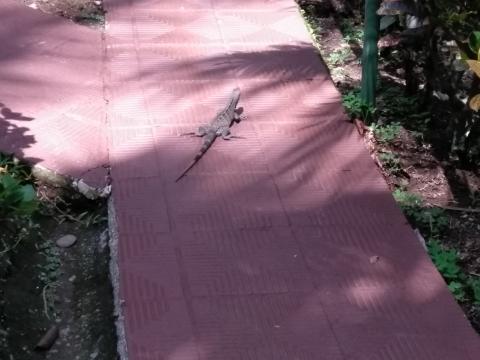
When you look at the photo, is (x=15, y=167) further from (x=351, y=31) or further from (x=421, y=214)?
(x=351, y=31)

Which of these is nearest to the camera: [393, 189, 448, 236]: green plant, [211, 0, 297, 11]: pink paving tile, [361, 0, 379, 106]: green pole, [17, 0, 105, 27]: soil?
[393, 189, 448, 236]: green plant

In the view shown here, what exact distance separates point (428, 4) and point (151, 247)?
7.56 ft

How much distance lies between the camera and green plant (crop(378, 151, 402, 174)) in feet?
15.9

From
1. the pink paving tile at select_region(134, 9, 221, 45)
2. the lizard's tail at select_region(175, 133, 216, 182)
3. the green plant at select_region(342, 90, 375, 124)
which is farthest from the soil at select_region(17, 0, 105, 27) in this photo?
the green plant at select_region(342, 90, 375, 124)

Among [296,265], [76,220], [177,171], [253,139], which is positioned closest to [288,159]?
[253,139]

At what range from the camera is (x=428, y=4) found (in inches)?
187

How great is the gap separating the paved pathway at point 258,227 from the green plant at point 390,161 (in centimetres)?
12

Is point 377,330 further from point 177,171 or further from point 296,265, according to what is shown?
point 177,171

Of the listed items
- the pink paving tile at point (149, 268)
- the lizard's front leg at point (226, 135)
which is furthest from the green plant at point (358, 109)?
the pink paving tile at point (149, 268)

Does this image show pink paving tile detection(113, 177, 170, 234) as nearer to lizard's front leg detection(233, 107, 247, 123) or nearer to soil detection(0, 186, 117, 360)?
soil detection(0, 186, 117, 360)

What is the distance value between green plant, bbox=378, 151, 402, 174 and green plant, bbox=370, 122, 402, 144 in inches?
6.7

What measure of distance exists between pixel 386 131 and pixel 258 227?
148 cm

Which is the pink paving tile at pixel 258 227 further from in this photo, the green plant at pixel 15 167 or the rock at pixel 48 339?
the green plant at pixel 15 167

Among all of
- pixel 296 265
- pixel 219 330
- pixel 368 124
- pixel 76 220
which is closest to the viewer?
pixel 219 330
